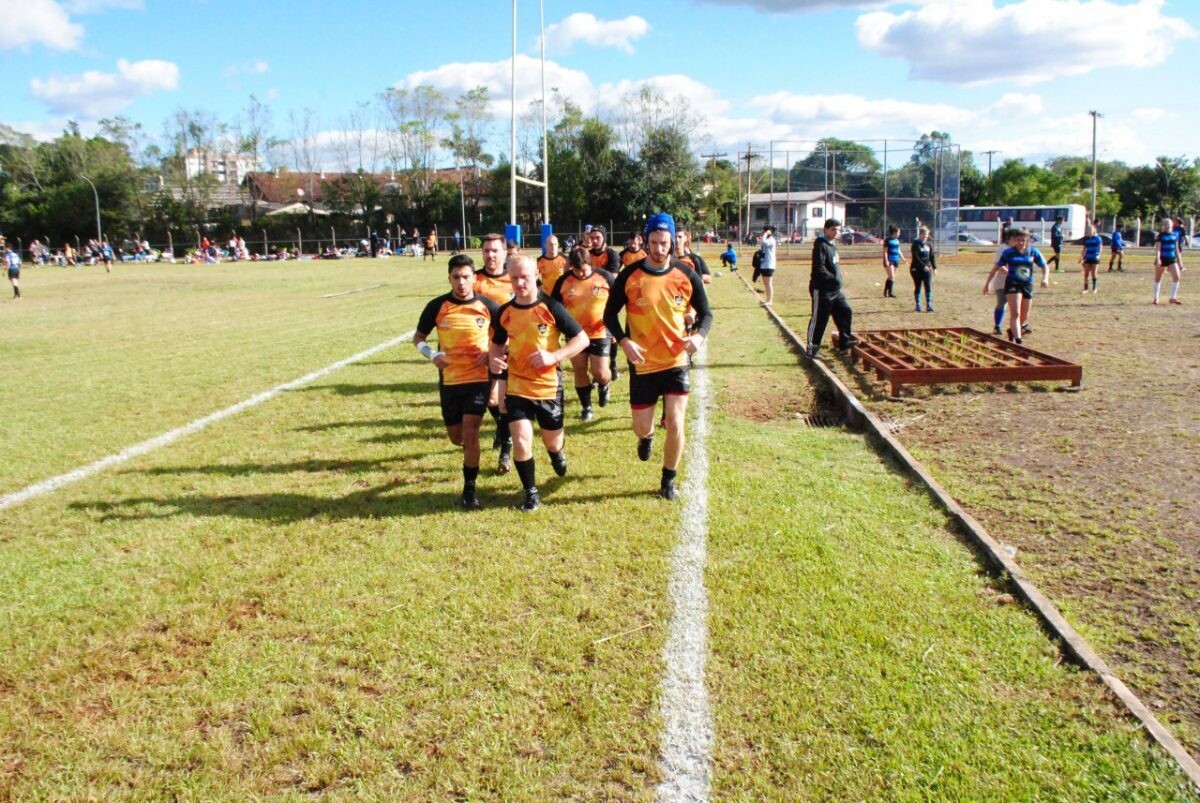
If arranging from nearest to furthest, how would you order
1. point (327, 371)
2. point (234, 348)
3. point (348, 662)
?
point (348, 662) < point (327, 371) < point (234, 348)

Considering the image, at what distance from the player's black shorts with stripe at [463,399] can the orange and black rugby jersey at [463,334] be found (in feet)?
0.15

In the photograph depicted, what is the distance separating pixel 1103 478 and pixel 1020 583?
2.59 meters

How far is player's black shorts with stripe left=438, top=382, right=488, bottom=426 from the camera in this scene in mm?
6191

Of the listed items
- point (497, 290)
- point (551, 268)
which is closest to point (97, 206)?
point (551, 268)

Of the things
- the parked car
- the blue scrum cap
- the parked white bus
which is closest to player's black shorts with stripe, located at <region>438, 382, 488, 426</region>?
the blue scrum cap

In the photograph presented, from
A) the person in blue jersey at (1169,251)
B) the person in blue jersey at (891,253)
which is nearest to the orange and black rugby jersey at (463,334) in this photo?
the person in blue jersey at (891,253)

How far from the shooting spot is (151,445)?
25.9 ft

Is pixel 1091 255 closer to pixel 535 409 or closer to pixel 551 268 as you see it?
pixel 551 268

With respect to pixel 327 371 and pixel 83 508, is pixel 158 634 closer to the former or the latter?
pixel 83 508

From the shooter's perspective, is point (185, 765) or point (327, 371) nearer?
point (185, 765)

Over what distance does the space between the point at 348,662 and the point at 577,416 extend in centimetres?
521

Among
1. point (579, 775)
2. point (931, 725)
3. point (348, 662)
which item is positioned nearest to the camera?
point (579, 775)

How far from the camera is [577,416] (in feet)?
29.2

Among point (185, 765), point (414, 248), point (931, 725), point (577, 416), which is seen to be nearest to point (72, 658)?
point (185, 765)
